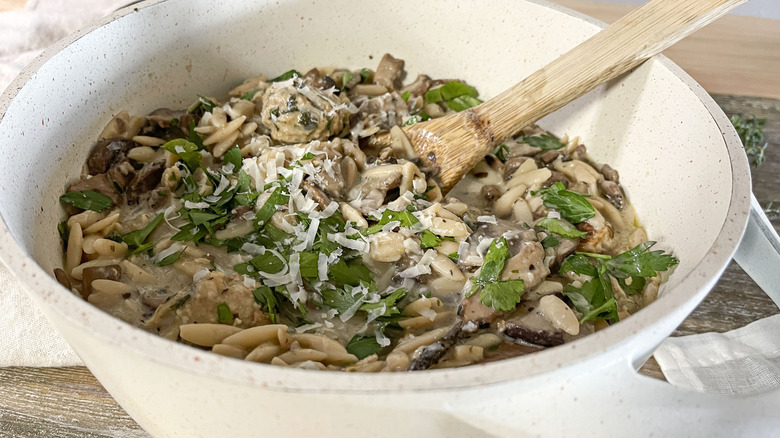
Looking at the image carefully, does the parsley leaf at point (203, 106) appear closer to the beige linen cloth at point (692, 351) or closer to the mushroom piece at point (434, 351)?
the beige linen cloth at point (692, 351)

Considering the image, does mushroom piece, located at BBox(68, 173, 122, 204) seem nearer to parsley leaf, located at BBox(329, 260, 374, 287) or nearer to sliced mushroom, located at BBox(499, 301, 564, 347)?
parsley leaf, located at BBox(329, 260, 374, 287)

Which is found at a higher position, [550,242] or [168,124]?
[168,124]

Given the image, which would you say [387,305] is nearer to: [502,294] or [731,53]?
[502,294]

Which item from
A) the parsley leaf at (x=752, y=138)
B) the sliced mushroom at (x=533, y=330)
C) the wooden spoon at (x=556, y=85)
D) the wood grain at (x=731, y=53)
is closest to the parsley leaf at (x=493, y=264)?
the sliced mushroom at (x=533, y=330)

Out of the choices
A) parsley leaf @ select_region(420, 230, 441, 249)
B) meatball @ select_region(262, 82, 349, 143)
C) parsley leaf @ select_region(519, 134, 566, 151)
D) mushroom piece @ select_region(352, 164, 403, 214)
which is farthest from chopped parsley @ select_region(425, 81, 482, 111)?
parsley leaf @ select_region(420, 230, 441, 249)

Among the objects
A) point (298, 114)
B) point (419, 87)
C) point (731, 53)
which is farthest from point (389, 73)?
point (731, 53)

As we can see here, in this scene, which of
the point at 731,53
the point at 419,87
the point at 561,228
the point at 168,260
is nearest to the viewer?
the point at 168,260

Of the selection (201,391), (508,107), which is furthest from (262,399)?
(508,107)

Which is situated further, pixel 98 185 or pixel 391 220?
pixel 98 185

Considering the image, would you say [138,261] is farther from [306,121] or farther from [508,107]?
[508,107]
